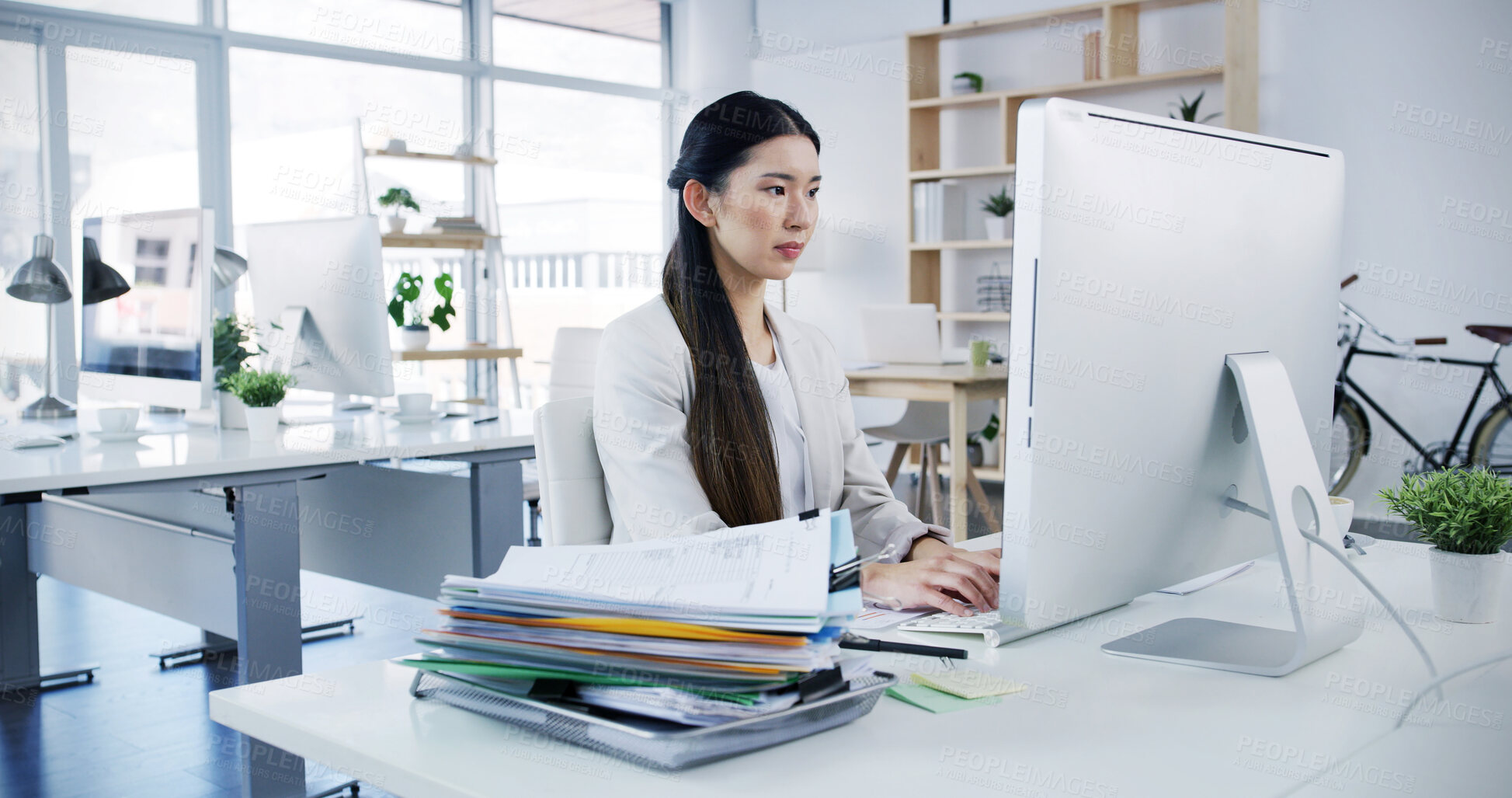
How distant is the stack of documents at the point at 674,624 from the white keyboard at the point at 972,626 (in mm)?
299

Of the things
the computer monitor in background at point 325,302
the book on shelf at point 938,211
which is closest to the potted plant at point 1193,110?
the book on shelf at point 938,211

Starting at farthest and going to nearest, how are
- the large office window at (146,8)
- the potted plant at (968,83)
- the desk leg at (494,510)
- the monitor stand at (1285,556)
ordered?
the potted plant at (968,83) < the large office window at (146,8) < the desk leg at (494,510) < the monitor stand at (1285,556)

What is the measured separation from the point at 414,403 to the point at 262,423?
396mm

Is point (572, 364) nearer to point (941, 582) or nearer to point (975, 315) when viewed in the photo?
point (941, 582)

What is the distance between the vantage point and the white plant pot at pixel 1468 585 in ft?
3.77

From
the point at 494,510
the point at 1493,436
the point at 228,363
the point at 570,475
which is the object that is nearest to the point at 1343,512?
the point at 570,475

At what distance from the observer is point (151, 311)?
2590 millimetres

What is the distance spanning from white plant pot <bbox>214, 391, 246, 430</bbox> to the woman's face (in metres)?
1.68

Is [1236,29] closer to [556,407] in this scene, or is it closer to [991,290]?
[991,290]

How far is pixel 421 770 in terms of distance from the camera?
74 cm

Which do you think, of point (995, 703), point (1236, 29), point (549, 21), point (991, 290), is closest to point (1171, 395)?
point (995, 703)

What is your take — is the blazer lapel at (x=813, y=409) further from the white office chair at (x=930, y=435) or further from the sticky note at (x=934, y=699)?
the white office chair at (x=930, y=435)

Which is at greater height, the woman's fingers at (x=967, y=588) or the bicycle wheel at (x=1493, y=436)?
the woman's fingers at (x=967, y=588)

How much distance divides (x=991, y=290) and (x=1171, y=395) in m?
5.49
